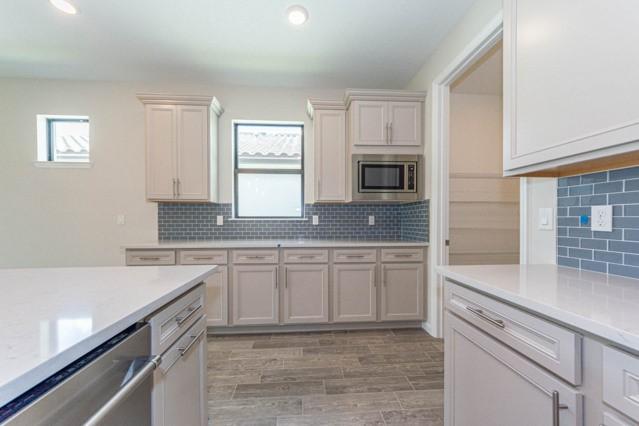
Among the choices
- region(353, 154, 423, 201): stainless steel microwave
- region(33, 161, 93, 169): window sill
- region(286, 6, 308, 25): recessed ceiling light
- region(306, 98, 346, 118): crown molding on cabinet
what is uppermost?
region(286, 6, 308, 25): recessed ceiling light

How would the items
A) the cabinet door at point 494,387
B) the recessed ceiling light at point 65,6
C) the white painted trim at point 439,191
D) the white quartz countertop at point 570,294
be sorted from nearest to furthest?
the white quartz countertop at point 570,294
the cabinet door at point 494,387
the recessed ceiling light at point 65,6
the white painted trim at point 439,191

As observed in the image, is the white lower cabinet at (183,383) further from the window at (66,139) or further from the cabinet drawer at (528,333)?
the window at (66,139)

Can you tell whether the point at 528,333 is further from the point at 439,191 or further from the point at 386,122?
the point at 386,122

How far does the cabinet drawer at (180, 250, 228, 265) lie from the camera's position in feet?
8.89

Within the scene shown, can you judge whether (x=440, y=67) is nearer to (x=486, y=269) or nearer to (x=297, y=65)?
(x=297, y=65)

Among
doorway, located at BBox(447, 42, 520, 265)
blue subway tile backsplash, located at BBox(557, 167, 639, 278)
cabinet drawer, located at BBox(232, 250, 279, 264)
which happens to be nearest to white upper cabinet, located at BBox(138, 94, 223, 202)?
cabinet drawer, located at BBox(232, 250, 279, 264)

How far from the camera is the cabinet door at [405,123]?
292 cm

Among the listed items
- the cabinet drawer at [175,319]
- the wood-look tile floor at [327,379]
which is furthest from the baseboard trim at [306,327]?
the cabinet drawer at [175,319]

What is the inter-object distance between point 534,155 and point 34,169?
4.58 metres

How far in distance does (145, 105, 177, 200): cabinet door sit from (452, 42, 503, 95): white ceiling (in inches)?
115

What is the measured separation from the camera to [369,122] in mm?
2916

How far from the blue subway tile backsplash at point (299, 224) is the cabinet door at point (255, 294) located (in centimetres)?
64

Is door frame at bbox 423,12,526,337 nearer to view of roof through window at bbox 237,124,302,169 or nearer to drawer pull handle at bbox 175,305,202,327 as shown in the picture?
view of roof through window at bbox 237,124,302,169

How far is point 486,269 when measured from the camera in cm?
133
